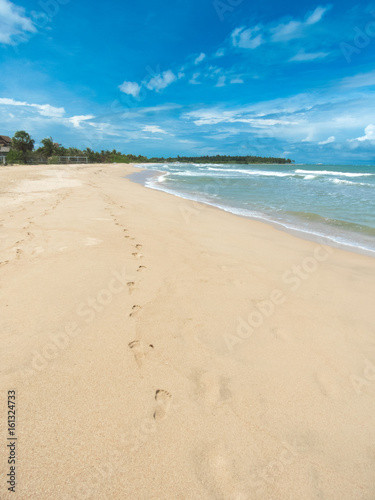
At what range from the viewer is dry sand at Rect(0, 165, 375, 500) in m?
1.53

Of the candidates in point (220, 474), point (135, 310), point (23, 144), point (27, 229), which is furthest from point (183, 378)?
point (23, 144)

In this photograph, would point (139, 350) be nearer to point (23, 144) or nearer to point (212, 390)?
point (212, 390)

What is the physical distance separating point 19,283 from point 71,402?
78.8 inches

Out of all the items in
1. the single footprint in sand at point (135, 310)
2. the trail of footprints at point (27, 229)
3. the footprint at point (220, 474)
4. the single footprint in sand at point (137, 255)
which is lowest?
the footprint at point (220, 474)

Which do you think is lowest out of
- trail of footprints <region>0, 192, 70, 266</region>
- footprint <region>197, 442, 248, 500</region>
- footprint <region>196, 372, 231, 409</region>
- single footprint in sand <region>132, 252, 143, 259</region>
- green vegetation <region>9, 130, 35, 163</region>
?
footprint <region>197, 442, 248, 500</region>

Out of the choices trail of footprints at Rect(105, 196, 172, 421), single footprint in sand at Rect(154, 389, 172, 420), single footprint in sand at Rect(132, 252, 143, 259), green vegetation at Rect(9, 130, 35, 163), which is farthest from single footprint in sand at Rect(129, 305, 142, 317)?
green vegetation at Rect(9, 130, 35, 163)

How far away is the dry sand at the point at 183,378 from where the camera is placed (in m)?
1.53

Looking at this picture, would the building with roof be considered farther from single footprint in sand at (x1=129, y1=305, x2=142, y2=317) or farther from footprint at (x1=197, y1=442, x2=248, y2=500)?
footprint at (x1=197, y1=442, x2=248, y2=500)

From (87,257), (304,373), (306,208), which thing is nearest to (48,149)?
(306,208)

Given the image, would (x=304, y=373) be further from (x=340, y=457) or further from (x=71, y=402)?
(x=71, y=402)

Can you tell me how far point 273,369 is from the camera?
91.1 inches

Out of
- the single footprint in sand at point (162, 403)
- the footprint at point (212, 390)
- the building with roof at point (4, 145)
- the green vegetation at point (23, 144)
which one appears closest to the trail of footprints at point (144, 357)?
the single footprint in sand at point (162, 403)

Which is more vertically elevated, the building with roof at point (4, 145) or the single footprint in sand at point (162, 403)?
the building with roof at point (4, 145)

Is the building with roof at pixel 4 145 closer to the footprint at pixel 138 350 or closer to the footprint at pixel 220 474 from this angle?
the footprint at pixel 138 350
